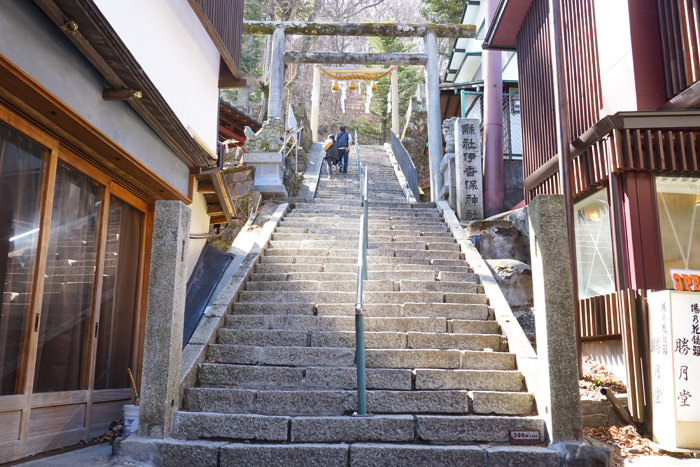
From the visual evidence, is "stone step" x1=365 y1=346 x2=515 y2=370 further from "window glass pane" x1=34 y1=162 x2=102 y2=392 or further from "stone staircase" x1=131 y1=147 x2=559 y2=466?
"window glass pane" x1=34 y1=162 x2=102 y2=392

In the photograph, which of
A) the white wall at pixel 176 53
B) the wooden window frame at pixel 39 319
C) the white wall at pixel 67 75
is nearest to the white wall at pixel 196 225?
the white wall at pixel 176 53

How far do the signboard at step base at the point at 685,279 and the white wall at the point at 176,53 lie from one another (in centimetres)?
660

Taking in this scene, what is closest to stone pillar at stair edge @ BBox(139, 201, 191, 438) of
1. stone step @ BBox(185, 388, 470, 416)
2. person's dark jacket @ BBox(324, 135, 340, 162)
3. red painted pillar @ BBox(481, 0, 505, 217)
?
stone step @ BBox(185, 388, 470, 416)

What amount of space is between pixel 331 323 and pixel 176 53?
14.0 ft

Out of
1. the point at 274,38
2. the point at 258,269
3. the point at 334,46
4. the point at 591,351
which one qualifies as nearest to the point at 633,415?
the point at 591,351

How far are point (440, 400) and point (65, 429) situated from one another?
3.67 meters

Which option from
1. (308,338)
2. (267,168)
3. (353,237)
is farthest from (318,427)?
(267,168)

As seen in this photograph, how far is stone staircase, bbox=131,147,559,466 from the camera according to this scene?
4496 millimetres

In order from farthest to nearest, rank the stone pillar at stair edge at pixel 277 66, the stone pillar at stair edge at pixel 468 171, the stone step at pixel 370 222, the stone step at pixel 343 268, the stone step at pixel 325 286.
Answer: the stone pillar at stair edge at pixel 277 66 → the stone pillar at stair edge at pixel 468 171 → the stone step at pixel 370 222 → the stone step at pixel 343 268 → the stone step at pixel 325 286

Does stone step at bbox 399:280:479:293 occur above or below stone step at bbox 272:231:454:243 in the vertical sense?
below

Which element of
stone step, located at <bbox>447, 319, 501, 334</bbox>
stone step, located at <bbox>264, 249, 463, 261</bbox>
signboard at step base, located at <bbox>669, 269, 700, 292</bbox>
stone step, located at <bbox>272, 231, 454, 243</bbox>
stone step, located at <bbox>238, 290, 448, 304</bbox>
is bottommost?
stone step, located at <bbox>447, 319, 501, 334</bbox>

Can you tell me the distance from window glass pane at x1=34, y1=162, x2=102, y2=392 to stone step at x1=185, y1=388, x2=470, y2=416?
49.2 inches

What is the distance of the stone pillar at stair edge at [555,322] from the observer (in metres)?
4.71

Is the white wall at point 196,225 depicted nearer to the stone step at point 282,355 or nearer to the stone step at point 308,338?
the stone step at point 308,338
